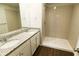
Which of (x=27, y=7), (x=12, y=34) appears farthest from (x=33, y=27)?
(x=12, y=34)

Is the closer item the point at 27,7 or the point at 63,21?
the point at 27,7

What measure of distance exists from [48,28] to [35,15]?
1.37 metres

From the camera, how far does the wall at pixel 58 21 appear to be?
2.86 metres

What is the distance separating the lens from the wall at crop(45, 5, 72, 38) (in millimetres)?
2861

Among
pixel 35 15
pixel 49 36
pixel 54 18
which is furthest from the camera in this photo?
pixel 49 36

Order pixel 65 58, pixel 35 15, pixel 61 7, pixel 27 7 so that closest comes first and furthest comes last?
pixel 65 58
pixel 27 7
pixel 35 15
pixel 61 7

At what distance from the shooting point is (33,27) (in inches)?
88.2

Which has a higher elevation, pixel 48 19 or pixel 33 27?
pixel 48 19

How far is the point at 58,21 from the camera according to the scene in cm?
306

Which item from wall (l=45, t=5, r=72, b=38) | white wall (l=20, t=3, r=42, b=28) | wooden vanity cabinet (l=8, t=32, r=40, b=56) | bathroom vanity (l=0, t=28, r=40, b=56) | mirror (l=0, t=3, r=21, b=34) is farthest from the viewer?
wall (l=45, t=5, r=72, b=38)

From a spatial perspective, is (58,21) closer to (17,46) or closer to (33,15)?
(33,15)

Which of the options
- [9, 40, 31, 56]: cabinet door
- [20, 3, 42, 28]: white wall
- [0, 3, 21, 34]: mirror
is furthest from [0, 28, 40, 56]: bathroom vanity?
[20, 3, 42, 28]: white wall

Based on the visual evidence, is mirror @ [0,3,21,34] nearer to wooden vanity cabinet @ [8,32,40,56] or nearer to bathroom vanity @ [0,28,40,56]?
bathroom vanity @ [0,28,40,56]

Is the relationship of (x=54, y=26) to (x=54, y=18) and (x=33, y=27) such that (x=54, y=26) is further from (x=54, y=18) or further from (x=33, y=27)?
(x=33, y=27)
